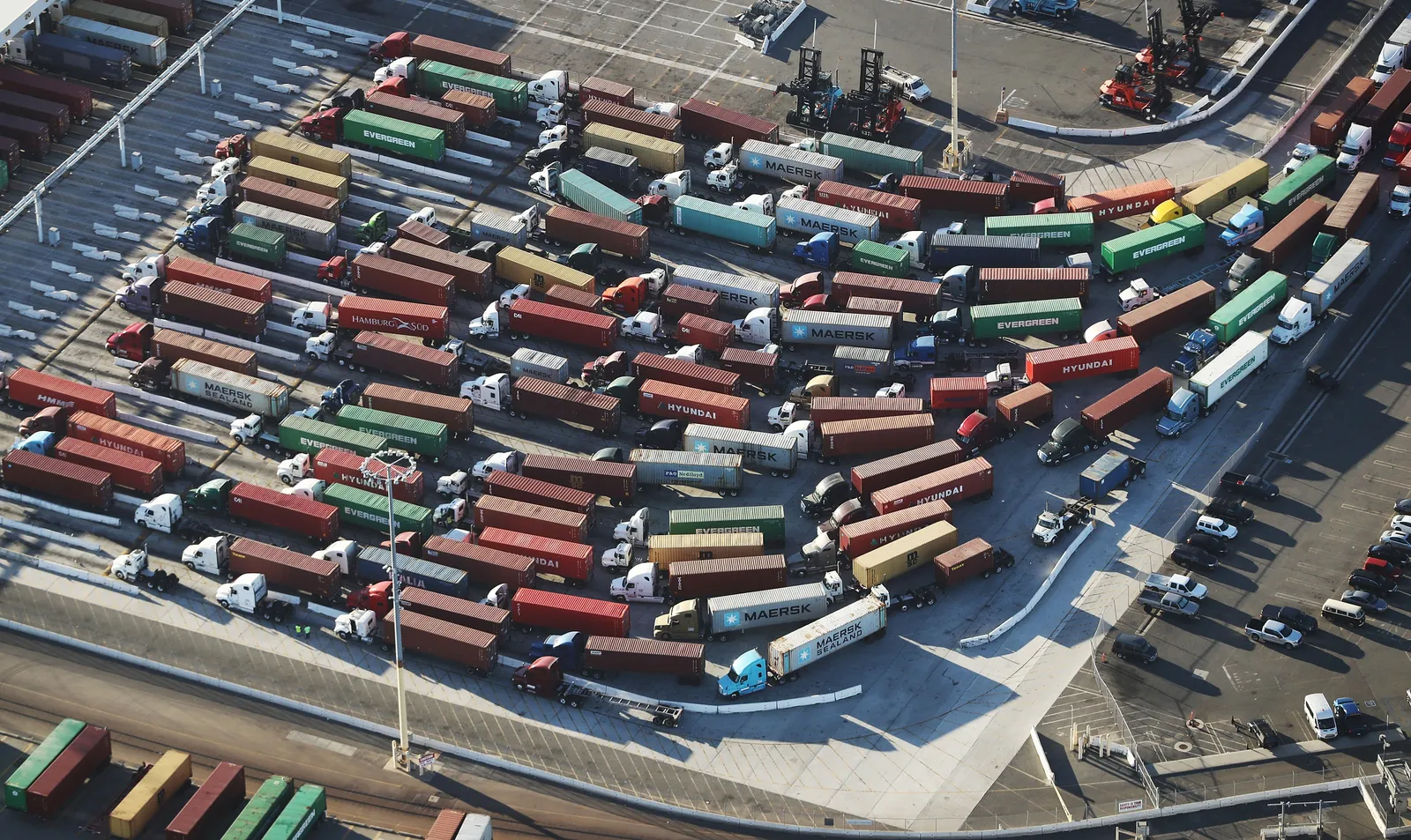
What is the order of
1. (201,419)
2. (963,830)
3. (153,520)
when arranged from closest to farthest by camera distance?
(963,830) < (153,520) < (201,419)

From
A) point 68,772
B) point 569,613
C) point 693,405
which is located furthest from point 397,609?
point 693,405

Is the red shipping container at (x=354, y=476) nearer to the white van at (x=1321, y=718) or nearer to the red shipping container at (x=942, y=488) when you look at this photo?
the red shipping container at (x=942, y=488)

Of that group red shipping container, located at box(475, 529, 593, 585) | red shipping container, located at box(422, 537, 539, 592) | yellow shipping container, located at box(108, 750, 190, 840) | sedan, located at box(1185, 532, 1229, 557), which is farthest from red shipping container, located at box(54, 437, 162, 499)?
sedan, located at box(1185, 532, 1229, 557)

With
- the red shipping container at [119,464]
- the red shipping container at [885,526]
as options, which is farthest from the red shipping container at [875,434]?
the red shipping container at [119,464]

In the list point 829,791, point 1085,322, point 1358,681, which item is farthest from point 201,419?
point 1358,681

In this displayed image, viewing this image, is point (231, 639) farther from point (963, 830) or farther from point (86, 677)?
point (963, 830)

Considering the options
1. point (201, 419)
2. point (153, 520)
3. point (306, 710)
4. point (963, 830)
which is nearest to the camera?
point (963, 830)

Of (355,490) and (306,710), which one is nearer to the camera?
(306,710)
